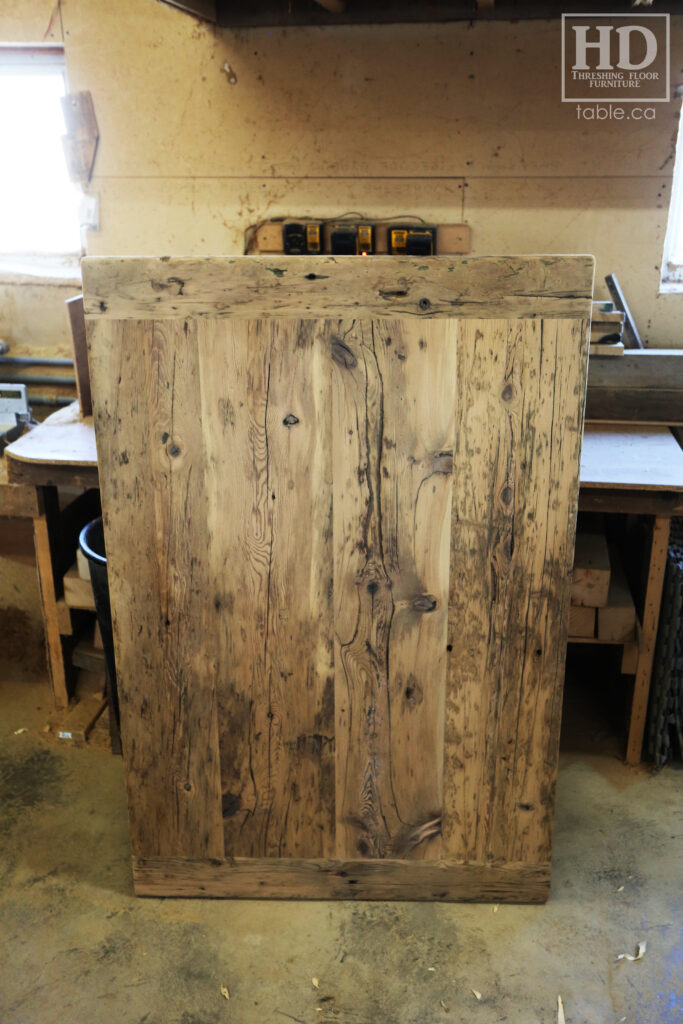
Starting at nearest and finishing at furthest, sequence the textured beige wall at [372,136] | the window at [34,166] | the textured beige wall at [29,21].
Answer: the textured beige wall at [372,136], the textured beige wall at [29,21], the window at [34,166]

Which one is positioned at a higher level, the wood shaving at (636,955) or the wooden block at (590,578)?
the wooden block at (590,578)

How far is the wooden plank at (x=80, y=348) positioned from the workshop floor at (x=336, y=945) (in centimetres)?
118

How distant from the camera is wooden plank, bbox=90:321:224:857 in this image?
1.63m

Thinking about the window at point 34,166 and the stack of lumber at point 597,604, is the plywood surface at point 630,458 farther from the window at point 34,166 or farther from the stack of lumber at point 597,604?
the window at point 34,166

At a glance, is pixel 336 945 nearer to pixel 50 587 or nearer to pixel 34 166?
pixel 50 587

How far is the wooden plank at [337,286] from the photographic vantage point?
60.5 inches

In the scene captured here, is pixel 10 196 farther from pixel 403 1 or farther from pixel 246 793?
pixel 246 793

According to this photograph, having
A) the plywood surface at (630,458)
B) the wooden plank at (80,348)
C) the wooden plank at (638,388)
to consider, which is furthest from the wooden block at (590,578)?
the wooden plank at (80,348)

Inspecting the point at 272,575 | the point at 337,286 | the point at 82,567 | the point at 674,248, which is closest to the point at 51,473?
the point at 82,567

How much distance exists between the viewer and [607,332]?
249cm

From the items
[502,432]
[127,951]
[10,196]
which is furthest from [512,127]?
[127,951]

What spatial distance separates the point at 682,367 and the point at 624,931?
4.91 feet

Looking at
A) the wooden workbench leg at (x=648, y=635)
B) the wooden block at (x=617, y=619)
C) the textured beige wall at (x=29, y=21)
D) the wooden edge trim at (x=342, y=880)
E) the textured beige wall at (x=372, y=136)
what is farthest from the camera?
the textured beige wall at (x=29, y=21)

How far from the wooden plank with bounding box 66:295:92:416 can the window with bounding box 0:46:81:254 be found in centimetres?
63
